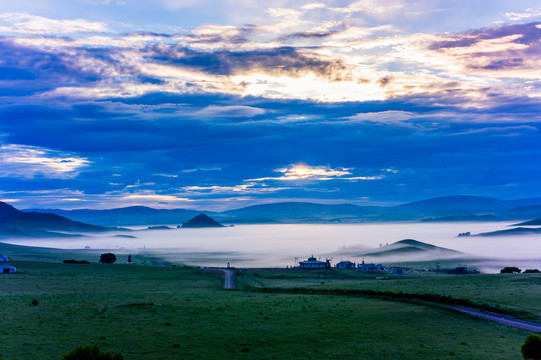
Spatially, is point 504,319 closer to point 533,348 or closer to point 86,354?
point 533,348

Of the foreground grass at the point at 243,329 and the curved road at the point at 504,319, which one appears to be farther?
the curved road at the point at 504,319

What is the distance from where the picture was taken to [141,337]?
38.0m

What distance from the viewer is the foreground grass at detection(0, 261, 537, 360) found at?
3450cm

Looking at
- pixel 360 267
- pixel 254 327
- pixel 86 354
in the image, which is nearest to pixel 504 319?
pixel 254 327

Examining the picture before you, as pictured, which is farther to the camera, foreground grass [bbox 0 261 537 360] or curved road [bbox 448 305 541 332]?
curved road [bbox 448 305 541 332]

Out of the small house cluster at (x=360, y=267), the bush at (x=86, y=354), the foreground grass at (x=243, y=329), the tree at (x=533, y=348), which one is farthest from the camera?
the small house cluster at (x=360, y=267)

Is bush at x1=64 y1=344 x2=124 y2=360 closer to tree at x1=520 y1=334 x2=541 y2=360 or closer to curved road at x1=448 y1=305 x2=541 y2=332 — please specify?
tree at x1=520 y1=334 x2=541 y2=360

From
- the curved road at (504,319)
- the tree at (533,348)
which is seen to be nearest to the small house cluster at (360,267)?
the curved road at (504,319)

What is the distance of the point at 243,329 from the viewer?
4203 centimetres

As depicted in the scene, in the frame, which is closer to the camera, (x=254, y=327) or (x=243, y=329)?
(x=243, y=329)

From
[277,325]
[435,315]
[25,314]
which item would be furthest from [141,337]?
[435,315]

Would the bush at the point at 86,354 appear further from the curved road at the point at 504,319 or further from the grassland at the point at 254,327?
the curved road at the point at 504,319

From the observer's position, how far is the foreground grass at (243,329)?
34.5 meters

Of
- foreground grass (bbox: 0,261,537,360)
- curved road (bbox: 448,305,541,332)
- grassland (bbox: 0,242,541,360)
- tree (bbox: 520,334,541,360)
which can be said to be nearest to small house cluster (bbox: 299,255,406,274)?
grassland (bbox: 0,242,541,360)
